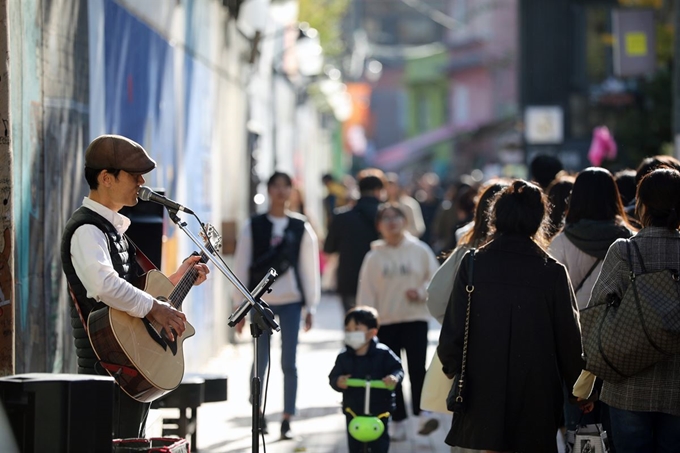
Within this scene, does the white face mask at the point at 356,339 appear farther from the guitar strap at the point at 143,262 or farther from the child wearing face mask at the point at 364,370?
the guitar strap at the point at 143,262

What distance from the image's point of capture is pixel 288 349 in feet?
32.3

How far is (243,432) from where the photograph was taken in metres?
10.1

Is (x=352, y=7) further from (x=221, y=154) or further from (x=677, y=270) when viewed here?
(x=677, y=270)

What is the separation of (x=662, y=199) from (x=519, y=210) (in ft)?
2.36

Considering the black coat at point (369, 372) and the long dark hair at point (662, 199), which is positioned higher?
the long dark hair at point (662, 199)

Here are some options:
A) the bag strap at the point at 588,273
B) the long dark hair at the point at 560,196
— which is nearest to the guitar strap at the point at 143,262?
the bag strap at the point at 588,273

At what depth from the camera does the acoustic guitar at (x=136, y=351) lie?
5.77 meters

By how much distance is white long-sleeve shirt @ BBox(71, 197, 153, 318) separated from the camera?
5.67m

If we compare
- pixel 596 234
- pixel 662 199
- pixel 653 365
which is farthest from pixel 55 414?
pixel 596 234

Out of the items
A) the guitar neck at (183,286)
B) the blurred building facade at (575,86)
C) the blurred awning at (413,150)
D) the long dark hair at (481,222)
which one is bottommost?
the guitar neck at (183,286)

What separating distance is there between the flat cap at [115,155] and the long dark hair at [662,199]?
7.67ft

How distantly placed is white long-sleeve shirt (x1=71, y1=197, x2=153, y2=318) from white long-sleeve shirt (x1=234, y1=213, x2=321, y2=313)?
4.09 m

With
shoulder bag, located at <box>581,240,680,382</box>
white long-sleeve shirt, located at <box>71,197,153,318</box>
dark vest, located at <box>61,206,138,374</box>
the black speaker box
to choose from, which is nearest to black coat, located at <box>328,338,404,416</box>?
shoulder bag, located at <box>581,240,680,382</box>

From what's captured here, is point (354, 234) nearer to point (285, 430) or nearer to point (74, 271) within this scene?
point (285, 430)
